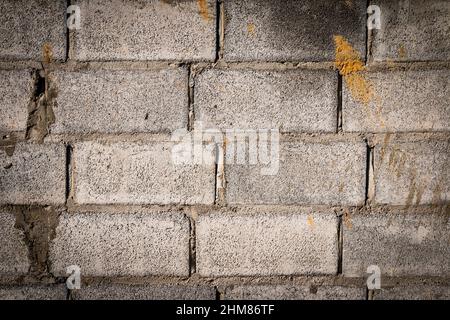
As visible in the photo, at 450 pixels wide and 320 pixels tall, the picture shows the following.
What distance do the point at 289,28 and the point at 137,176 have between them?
0.67m

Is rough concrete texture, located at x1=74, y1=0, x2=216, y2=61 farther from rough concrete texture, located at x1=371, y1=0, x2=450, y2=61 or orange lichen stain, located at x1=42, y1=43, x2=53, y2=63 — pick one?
rough concrete texture, located at x1=371, y1=0, x2=450, y2=61

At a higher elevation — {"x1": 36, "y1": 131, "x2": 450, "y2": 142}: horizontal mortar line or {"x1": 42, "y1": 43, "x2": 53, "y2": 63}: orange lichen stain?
{"x1": 42, "y1": 43, "x2": 53, "y2": 63}: orange lichen stain

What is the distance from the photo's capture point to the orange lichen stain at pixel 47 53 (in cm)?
112

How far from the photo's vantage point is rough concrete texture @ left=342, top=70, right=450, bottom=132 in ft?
3.70

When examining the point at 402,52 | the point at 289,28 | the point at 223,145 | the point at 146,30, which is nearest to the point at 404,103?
the point at 402,52

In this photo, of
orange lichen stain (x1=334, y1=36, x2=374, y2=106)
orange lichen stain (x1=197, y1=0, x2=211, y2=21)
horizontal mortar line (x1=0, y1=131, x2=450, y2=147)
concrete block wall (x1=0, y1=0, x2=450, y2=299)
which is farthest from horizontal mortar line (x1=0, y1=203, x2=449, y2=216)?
orange lichen stain (x1=197, y1=0, x2=211, y2=21)

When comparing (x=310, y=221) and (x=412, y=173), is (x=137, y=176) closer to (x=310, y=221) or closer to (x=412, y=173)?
(x=310, y=221)

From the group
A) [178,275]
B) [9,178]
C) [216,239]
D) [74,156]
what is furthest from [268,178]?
[9,178]

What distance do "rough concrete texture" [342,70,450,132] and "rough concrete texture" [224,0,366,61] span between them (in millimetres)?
140

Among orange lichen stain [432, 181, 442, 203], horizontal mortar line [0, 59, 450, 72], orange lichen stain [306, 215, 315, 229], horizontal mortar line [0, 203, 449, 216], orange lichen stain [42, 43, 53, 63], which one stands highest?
orange lichen stain [42, 43, 53, 63]

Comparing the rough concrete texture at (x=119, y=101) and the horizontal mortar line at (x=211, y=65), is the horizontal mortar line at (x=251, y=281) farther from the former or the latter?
the horizontal mortar line at (x=211, y=65)

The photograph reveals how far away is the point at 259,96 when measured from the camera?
1.13m

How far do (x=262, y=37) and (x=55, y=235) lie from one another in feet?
2.98
